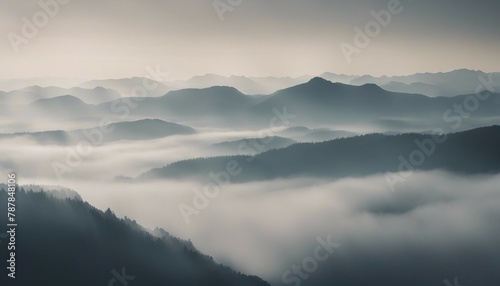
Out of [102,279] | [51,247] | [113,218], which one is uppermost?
[113,218]

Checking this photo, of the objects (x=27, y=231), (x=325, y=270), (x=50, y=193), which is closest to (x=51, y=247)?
(x=27, y=231)

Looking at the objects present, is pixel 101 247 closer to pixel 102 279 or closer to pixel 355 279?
pixel 102 279

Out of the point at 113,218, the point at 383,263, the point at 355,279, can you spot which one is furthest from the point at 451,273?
the point at 113,218

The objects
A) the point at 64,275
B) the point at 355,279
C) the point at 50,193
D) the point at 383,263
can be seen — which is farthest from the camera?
the point at 383,263

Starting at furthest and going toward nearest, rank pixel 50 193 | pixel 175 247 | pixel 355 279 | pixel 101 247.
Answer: pixel 355 279
pixel 175 247
pixel 50 193
pixel 101 247

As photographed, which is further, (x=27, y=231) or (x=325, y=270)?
(x=325, y=270)

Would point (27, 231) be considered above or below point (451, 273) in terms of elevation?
above
